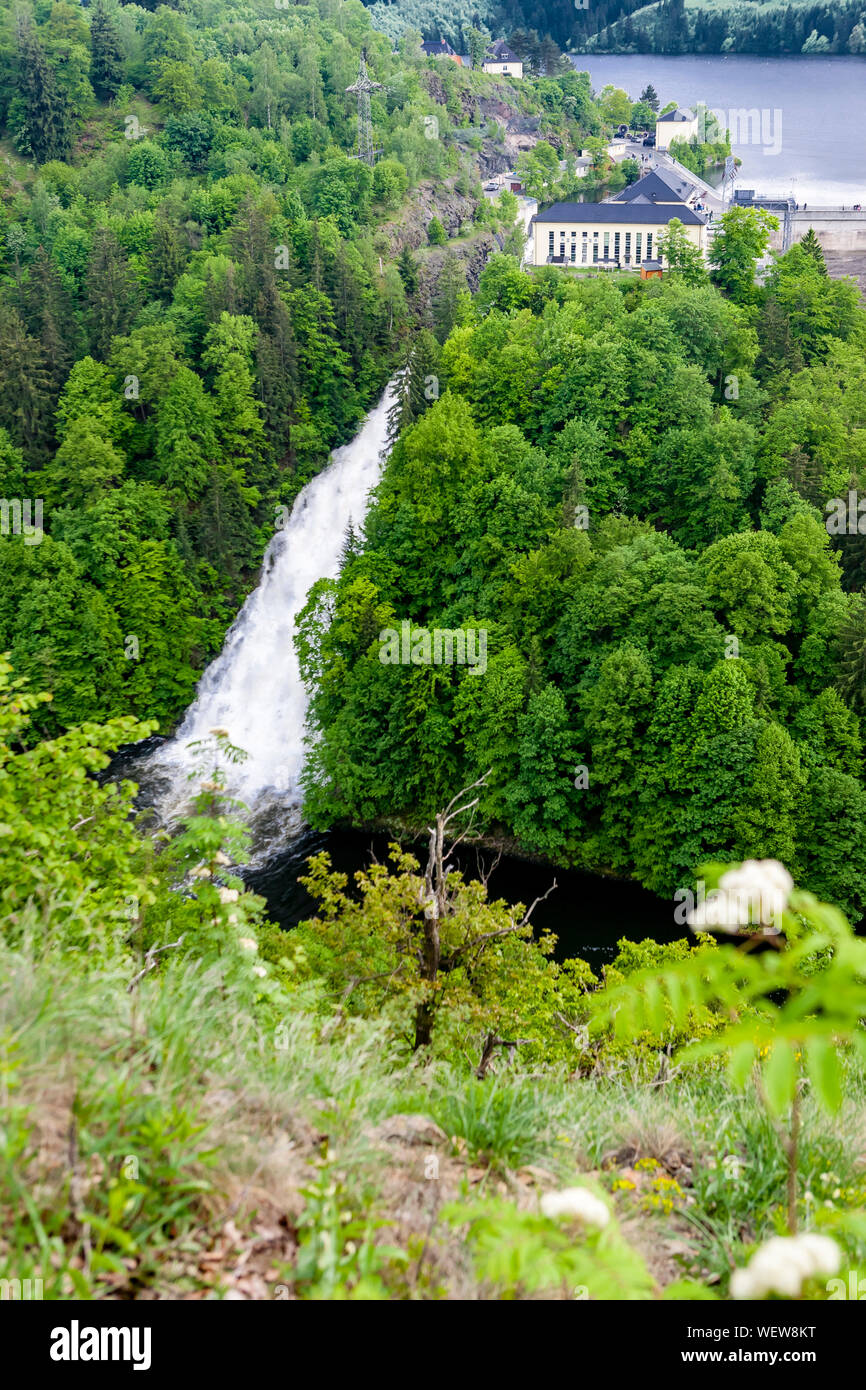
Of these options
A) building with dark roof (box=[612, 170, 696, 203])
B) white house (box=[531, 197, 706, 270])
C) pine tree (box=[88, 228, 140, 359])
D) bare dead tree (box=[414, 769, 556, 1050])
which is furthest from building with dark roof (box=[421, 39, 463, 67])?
bare dead tree (box=[414, 769, 556, 1050])

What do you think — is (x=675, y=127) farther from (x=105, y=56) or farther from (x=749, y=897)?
(x=749, y=897)

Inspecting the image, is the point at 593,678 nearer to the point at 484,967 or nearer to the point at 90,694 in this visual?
the point at 484,967

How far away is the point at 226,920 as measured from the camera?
979 centimetres

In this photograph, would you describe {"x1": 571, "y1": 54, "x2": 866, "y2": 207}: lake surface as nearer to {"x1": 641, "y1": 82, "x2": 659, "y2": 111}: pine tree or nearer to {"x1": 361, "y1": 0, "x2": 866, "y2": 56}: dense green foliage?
{"x1": 641, "y1": 82, "x2": 659, "y2": 111}: pine tree

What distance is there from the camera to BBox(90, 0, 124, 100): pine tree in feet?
280

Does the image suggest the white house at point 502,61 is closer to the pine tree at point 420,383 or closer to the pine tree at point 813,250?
the pine tree at point 813,250

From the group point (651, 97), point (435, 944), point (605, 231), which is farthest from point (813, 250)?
point (651, 97)

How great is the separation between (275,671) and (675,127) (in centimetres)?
8412

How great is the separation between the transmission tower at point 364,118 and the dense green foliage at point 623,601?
47229mm

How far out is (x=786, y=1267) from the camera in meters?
3.02

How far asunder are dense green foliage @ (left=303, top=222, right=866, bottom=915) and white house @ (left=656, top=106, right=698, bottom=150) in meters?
62.8

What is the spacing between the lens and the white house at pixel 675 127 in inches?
3863
